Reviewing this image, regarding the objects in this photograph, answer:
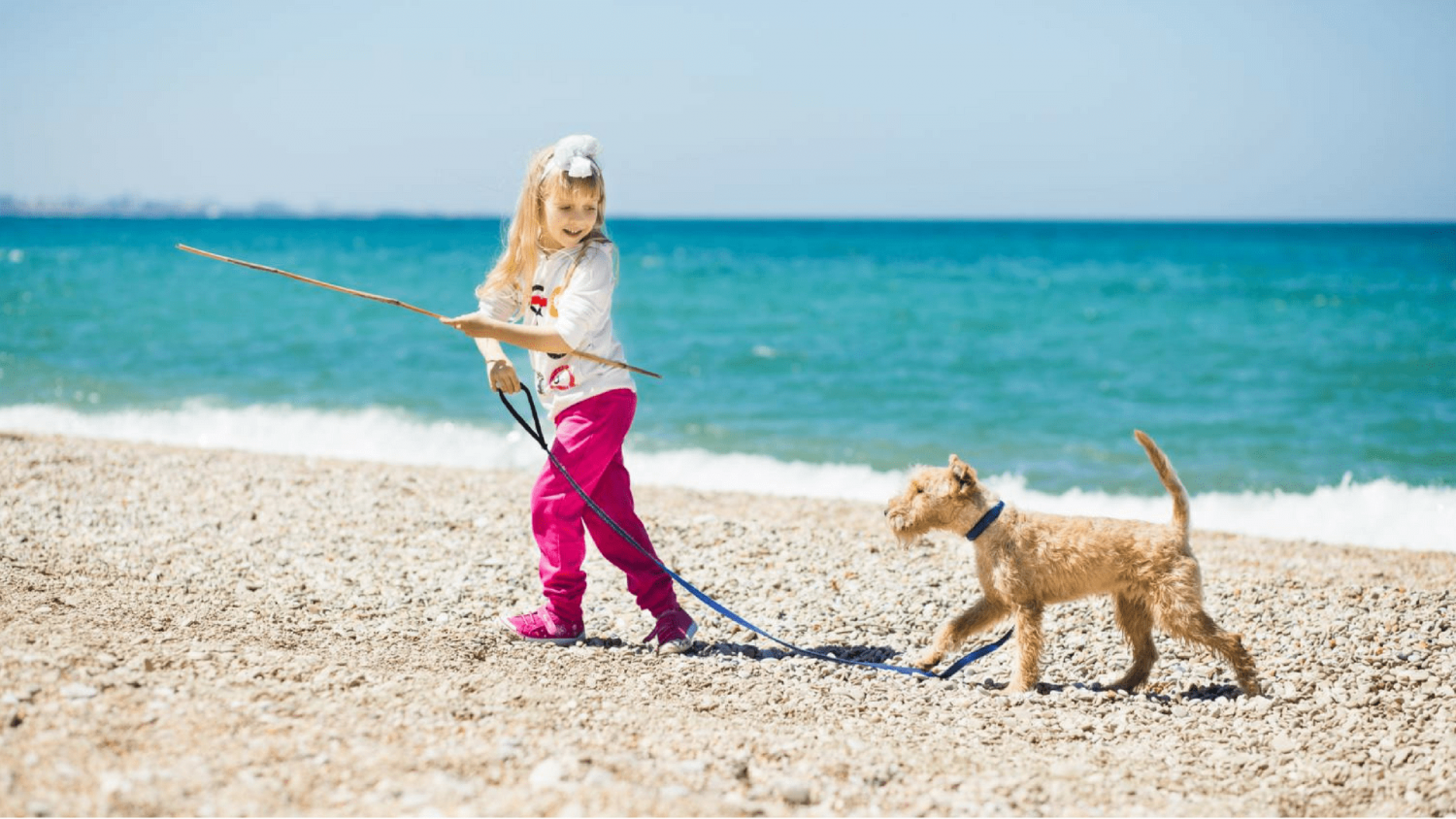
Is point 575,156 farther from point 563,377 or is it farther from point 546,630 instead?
point 546,630

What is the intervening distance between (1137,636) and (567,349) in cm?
305

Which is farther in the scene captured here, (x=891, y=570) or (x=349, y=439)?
(x=349, y=439)

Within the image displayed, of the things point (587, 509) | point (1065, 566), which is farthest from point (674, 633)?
point (1065, 566)

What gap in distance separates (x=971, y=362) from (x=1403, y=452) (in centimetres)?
869

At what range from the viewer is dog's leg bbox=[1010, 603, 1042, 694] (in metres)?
4.74

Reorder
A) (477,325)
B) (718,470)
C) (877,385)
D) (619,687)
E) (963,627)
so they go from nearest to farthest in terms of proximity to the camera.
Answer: (477,325), (619,687), (963,627), (718,470), (877,385)

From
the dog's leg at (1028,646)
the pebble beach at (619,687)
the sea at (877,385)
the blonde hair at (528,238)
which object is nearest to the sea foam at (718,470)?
the sea at (877,385)

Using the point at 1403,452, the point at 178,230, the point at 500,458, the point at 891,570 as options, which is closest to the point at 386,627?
the point at 891,570

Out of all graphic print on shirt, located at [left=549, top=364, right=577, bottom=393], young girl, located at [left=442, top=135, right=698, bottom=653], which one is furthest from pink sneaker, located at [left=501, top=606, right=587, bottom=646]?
graphic print on shirt, located at [left=549, top=364, right=577, bottom=393]

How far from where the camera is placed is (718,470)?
12.5 meters

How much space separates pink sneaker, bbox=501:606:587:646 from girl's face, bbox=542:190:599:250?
1911 millimetres

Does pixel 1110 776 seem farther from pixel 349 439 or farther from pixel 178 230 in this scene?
pixel 178 230

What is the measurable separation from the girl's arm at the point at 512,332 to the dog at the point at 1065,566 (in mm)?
1800

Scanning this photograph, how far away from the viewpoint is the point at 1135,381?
61.5 feet
